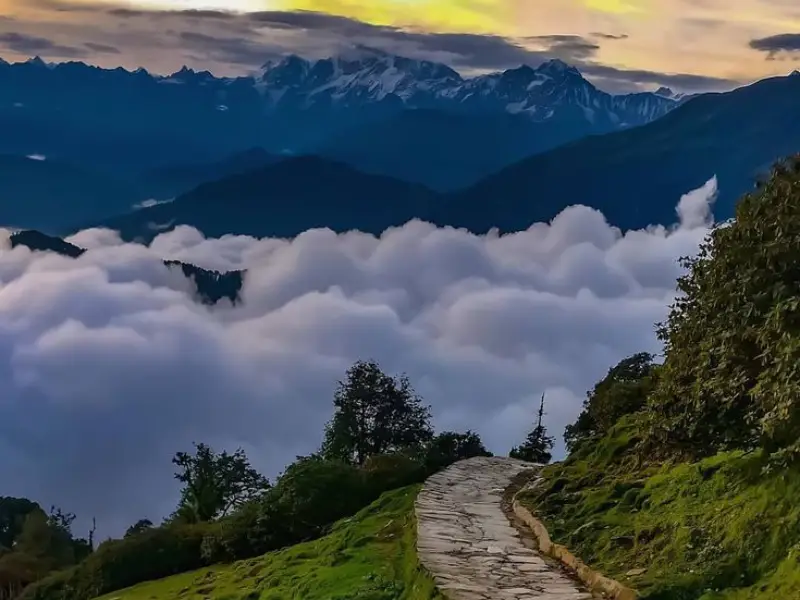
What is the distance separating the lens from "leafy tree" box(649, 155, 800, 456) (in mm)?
9766

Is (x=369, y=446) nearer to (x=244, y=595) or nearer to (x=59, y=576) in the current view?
(x=59, y=576)

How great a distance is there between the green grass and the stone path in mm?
296

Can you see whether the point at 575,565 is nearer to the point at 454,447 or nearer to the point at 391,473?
the point at 391,473

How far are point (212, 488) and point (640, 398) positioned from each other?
2097cm

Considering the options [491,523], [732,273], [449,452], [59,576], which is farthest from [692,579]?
[59,576]

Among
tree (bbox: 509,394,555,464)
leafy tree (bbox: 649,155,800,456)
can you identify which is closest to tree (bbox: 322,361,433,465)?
tree (bbox: 509,394,555,464)

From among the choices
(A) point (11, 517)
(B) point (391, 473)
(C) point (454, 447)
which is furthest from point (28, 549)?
(B) point (391, 473)

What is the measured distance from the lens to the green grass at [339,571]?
1316 centimetres

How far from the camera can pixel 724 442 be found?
40.7 feet

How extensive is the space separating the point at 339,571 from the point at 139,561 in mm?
12471

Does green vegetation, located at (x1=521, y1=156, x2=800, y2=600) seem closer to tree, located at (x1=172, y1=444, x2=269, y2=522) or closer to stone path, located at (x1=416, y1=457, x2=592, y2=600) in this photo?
stone path, located at (x1=416, y1=457, x2=592, y2=600)

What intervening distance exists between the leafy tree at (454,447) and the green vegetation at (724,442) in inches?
478

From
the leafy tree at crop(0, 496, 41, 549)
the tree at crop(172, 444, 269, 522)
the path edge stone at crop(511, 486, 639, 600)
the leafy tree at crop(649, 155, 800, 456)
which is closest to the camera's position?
the leafy tree at crop(649, 155, 800, 456)

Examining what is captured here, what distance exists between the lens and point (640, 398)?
24.4 meters
